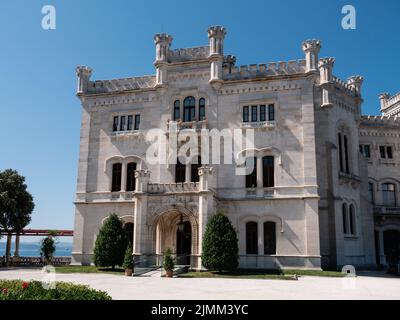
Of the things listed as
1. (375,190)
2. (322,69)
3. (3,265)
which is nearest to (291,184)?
(322,69)

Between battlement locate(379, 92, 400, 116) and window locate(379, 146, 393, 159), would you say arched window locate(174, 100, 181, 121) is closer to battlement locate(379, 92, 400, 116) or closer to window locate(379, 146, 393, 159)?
window locate(379, 146, 393, 159)

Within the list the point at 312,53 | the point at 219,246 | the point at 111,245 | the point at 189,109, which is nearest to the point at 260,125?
the point at 189,109

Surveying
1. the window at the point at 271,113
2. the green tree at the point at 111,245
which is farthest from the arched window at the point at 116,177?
the window at the point at 271,113

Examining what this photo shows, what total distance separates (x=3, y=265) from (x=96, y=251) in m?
12.3

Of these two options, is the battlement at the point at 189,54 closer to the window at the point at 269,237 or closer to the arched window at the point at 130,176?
the arched window at the point at 130,176

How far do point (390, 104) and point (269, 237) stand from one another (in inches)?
991

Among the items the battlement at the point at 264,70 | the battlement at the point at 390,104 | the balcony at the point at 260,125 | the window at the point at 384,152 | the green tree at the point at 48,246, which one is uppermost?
the battlement at the point at 390,104

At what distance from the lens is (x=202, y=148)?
32.2 metres

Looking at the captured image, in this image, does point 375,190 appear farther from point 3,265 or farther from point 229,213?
point 3,265

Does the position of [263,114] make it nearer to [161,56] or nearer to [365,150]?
[161,56]

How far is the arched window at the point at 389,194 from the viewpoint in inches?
1515

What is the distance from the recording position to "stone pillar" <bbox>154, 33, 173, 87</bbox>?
33.9 metres

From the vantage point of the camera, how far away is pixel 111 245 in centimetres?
2877

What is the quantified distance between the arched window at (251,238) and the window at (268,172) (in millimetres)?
3136
